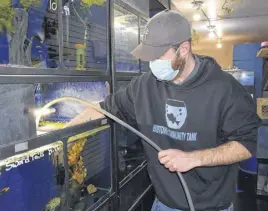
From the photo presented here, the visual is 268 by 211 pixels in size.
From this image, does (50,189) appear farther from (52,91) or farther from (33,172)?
(52,91)

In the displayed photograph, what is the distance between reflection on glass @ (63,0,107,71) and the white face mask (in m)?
0.37

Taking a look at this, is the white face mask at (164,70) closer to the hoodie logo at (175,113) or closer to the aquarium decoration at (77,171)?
the hoodie logo at (175,113)

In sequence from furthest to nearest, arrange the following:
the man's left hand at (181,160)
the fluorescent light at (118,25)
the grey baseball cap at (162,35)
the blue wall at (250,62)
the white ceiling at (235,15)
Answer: the blue wall at (250,62) → the white ceiling at (235,15) → the fluorescent light at (118,25) → the grey baseball cap at (162,35) → the man's left hand at (181,160)

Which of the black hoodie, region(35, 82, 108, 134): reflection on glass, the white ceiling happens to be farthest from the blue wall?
region(35, 82, 108, 134): reflection on glass

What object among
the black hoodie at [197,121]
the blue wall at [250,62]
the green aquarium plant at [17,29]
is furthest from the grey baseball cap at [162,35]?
the blue wall at [250,62]

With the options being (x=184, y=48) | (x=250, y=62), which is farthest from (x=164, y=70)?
(x=250, y=62)

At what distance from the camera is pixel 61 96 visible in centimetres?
148

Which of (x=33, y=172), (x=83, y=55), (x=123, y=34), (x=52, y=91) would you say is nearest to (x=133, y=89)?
(x=83, y=55)

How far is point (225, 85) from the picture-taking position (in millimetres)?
1362

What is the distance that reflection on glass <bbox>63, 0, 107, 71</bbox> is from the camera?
1374mm

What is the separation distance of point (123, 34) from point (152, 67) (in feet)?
2.33

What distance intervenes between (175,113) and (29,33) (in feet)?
2.66

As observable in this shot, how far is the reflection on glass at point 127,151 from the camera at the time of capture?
6.30ft

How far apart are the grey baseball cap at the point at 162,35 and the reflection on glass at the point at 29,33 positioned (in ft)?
1.48
